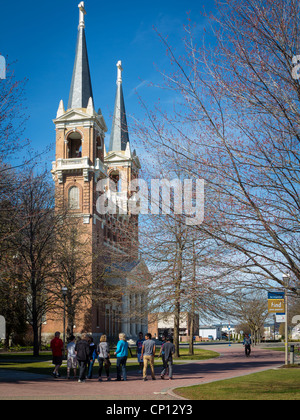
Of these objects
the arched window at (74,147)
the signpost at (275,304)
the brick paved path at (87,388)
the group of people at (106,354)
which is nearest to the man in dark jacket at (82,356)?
the group of people at (106,354)

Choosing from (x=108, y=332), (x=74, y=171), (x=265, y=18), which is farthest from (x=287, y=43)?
(x=108, y=332)

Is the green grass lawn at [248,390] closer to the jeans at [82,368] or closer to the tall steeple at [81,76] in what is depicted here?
the jeans at [82,368]

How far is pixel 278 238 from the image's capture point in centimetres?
1102

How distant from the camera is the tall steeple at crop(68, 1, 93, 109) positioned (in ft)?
193

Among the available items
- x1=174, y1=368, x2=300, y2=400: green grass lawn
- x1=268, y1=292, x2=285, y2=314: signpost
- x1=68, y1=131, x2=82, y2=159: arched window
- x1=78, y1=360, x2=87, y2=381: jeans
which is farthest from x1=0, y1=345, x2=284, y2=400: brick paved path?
x1=68, y1=131, x2=82, y2=159: arched window

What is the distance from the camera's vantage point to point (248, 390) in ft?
47.0

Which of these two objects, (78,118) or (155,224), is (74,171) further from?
(155,224)

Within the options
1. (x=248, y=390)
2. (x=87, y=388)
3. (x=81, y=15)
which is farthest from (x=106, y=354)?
(x=81, y=15)

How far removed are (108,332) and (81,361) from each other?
41.9 metres

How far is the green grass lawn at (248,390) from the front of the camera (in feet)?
42.2

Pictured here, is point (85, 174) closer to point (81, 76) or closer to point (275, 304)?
point (81, 76)

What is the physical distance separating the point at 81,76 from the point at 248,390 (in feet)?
168

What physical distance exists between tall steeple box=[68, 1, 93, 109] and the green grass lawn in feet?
151

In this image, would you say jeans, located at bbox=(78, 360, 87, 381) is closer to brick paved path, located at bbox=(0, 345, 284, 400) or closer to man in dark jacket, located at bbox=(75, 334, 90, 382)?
man in dark jacket, located at bbox=(75, 334, 90, 382)
